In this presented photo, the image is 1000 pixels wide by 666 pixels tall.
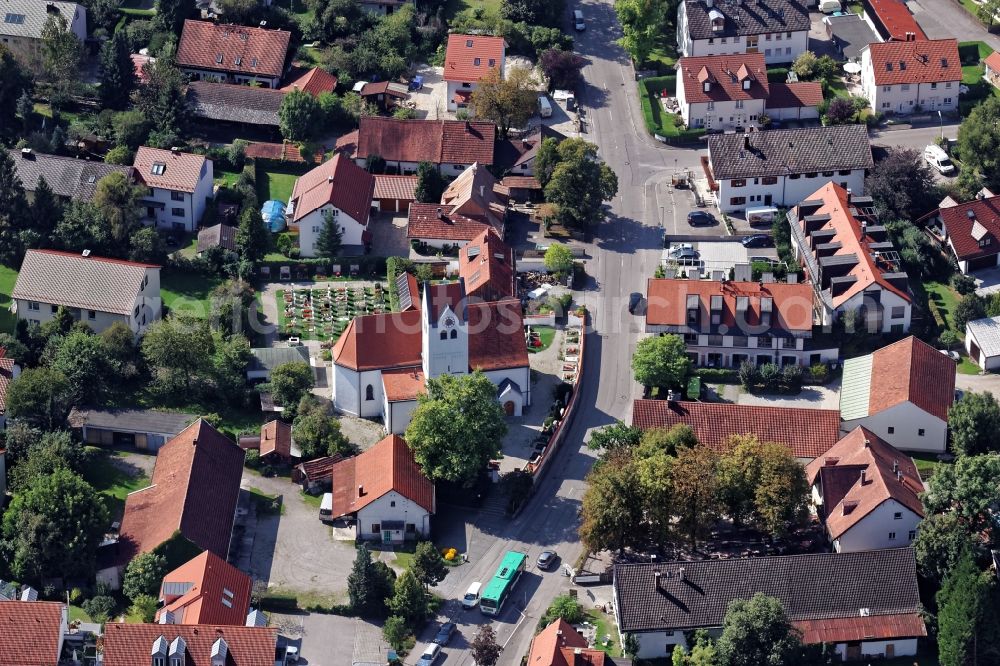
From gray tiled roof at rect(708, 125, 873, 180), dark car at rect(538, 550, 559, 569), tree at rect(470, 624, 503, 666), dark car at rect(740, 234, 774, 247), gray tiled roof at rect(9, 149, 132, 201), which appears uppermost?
gray tiled roof at rect(708, 125, 873, 180)

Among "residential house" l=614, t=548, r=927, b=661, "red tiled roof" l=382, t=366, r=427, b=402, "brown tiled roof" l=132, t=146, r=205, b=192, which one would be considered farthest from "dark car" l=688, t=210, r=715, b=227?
"residential house" l=614, t=548, r=927, b=661

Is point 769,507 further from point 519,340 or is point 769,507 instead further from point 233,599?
point 233,599

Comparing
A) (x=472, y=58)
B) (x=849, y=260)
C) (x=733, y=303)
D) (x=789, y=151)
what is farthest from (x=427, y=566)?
(x=472, y=58)

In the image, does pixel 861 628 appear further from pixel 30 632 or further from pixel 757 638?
pixel 30 632

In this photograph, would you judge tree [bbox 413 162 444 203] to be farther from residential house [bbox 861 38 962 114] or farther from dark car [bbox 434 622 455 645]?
dark car [bbox 434 622 455 645]

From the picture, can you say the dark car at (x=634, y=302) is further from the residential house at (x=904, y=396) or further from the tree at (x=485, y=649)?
the tree at (x=485, y=649)

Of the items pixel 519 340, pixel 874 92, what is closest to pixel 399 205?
pixel 519 340

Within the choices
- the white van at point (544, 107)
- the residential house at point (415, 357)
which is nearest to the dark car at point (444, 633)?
the residential house at point (415, 357)
